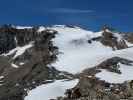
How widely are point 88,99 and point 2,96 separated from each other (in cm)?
14251

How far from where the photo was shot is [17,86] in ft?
633

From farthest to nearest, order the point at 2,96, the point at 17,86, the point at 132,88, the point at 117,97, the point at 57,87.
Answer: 1. the point at 17,86
2. the point at 2,96
3. the point at 57,87
4. the point at 132,88
5. the point at 117,97

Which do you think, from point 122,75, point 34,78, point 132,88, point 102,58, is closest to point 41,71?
point 34,78

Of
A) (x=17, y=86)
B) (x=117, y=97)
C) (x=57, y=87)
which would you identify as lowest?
(x=117, y=97)

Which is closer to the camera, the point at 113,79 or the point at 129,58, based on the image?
the point at 113,79

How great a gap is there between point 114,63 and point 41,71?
33.6 meters

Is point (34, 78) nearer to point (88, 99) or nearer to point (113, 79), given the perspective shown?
point (113, 79)

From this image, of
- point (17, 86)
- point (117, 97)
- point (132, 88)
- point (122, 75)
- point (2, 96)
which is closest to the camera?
point (117, 97)

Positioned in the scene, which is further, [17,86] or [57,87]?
[17,86]

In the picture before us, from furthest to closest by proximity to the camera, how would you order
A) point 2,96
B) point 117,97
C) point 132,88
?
point 2,96
point 132,88
point 117,97

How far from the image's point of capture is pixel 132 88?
37688 millimetres

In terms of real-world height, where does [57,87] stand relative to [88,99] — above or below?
above

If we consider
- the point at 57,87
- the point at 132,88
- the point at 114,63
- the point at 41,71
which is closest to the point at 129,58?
the point at 114,63

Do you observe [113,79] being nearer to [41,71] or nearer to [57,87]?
[57,87]
